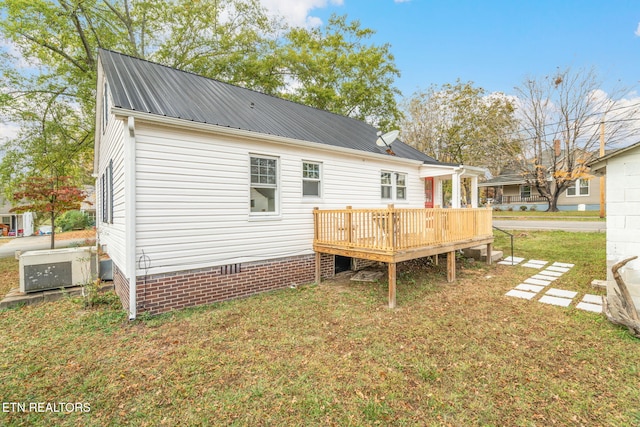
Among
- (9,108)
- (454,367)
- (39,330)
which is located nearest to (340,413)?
(454,367)

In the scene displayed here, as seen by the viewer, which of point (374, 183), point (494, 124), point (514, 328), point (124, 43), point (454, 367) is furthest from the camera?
point (494, 124)

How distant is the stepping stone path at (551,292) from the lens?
18.0 ft

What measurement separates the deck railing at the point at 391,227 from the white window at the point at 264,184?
1213 mm

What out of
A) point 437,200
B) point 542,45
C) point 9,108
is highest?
point 542,45

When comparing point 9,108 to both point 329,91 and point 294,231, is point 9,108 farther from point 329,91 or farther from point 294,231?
point 329,91

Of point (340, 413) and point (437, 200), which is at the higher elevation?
point (437, 200)

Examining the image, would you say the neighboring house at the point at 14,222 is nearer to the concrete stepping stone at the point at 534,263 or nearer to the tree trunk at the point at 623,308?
the concrete stepping stone at the point at 534,263

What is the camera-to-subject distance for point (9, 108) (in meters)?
12.8

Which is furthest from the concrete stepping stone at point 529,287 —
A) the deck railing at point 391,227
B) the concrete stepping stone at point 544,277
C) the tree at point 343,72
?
the tree at point 343,72

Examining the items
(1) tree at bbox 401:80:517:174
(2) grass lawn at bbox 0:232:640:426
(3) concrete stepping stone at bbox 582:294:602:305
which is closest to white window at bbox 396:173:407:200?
(2) grass lawn at bbox 0:232:640:426

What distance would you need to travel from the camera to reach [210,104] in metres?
6.77

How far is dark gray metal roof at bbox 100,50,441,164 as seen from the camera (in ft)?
18.4

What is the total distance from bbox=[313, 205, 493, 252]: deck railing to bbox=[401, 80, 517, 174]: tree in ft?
55.9

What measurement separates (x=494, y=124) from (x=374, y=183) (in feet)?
60.9
